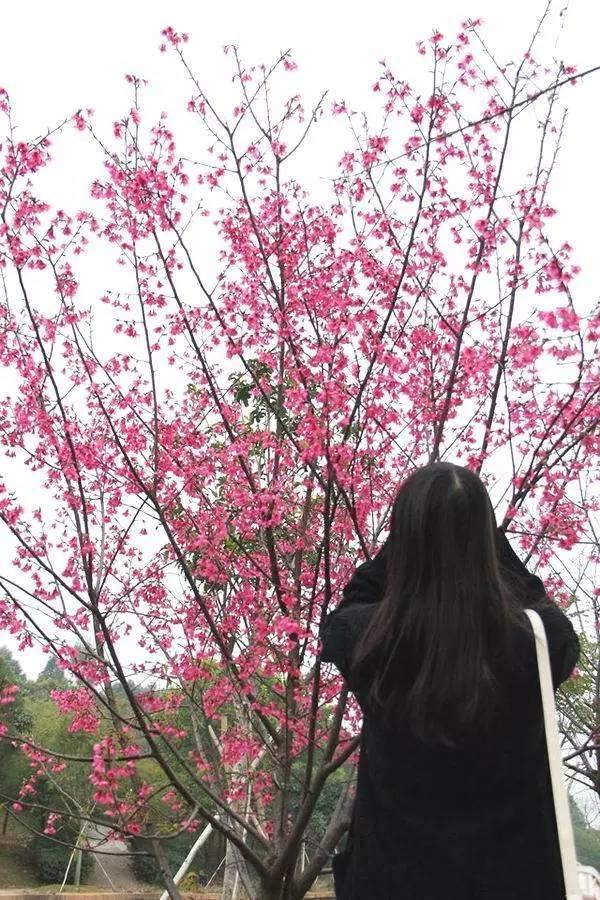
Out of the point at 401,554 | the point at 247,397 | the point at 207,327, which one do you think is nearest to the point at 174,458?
the point at 207,327

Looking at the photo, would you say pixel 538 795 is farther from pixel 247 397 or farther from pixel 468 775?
pixel 247 397

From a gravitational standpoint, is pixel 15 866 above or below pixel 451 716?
above

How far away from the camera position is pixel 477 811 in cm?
156

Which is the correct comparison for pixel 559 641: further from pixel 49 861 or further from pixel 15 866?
pixel 15 866

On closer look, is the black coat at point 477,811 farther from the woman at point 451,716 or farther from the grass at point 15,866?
the grass at point 15,866

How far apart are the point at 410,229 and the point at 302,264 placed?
0.71 metres

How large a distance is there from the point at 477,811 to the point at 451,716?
17cm

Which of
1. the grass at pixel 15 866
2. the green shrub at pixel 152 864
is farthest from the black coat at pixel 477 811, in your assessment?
the grass at pixel 15 866

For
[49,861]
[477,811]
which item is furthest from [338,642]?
[49,861]

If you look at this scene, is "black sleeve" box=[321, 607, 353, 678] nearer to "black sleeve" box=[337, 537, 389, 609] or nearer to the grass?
"black sleeve" box=[337, 537, 389, 609]

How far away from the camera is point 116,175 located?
488 cm

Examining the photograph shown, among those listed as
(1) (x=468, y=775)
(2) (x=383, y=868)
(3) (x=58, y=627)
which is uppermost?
(3) (x=58, y=627)

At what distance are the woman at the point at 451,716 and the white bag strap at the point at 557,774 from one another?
0.02 m

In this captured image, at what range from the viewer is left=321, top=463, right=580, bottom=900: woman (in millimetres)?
1544
